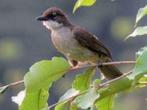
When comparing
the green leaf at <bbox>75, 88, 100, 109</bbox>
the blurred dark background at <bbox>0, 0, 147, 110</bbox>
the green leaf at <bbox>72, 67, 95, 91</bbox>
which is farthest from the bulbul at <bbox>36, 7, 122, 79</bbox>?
the blurred dark background at <bbox>0, 0, 147, 110</bbox>

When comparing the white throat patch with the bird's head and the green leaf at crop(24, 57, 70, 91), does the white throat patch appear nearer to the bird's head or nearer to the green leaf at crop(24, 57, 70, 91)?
the bird's head

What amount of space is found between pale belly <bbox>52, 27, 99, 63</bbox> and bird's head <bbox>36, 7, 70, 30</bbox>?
0.05 metres

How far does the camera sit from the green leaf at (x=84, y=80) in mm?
2033

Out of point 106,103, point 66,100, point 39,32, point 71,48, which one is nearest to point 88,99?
point 66,100

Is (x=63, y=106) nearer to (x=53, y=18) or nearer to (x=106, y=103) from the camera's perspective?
(x=106, y=103)

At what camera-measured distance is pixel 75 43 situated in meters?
3.17

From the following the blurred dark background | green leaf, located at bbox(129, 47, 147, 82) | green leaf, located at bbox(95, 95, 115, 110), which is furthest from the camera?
the blurred dark background

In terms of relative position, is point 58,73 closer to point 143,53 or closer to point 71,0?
point 143,53

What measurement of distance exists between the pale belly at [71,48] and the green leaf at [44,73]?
0.83 meters

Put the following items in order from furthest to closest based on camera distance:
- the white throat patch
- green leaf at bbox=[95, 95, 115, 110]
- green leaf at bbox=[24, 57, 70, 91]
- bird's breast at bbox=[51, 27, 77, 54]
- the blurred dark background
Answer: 1. the blurred dark background
2. the white throat patch
3. bird's breast at bbox=[51, 27, 77, 54]
4. green leaf at bbox=[95, 95, 115, 110]
5. green leaf at bbox=[24, 57, 70, 91]

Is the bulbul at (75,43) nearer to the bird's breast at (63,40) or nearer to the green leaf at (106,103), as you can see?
the bird's breast at (63,40)

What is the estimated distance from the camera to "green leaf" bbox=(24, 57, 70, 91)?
75.0 inches

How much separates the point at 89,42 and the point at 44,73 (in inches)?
46.7

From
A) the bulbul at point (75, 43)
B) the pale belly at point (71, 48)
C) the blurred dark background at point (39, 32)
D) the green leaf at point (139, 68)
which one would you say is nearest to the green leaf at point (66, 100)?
the green leaf at point (139, 68)
